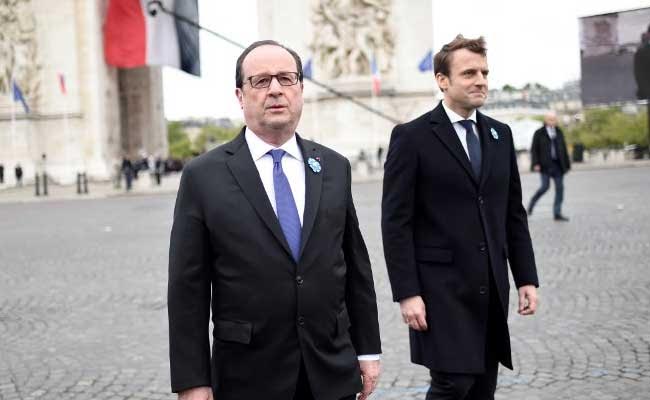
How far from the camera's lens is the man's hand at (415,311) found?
304 cm

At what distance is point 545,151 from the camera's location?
11.9m

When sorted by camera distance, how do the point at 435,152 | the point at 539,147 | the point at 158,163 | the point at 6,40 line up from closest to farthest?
the point at 435,152
the point at 539,147
the point at 6,40
the point at 158,163

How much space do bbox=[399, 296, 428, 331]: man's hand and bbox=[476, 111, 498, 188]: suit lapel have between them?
0.47 metres

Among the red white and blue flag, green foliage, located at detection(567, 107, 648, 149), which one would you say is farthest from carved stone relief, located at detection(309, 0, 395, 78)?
green foliage, located at detection(567, 107, 648, 149)

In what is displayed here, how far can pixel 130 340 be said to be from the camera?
5.70 meters

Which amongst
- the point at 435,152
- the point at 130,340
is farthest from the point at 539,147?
the point at 435,152

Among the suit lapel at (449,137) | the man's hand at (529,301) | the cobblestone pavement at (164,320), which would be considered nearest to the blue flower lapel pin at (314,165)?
the suit lapel at (449,137)

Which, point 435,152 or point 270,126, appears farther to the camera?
point 435,152

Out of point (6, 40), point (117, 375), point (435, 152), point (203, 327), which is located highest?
point (6, 40)

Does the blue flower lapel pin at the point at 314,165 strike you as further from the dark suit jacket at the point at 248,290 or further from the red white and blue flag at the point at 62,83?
the red white and blue flag at the point at 62,83

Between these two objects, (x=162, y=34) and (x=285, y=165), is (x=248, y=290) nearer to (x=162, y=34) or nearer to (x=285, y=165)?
(x=285, y=165)

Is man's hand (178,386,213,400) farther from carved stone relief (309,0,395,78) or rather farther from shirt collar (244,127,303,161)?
carved stone relief (309,0,395,78)

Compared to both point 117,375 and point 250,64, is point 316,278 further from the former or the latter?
point 117,375

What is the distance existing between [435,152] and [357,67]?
2586 centimetres
